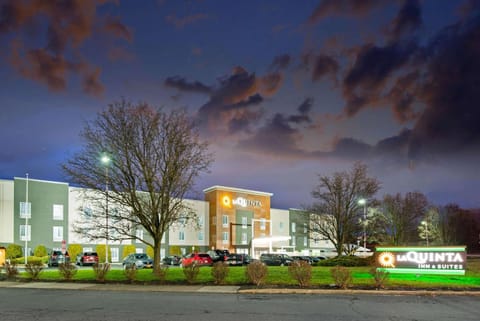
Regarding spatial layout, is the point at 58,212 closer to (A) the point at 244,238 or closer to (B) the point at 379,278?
(A) the point at 244,238

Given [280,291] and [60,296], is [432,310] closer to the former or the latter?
[280,291]

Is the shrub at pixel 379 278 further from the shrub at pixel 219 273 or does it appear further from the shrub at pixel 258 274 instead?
the shrub at pixel 219 273

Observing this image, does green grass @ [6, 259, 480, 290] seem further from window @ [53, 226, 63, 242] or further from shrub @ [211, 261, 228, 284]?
window @ [53, 226, 63, 242]

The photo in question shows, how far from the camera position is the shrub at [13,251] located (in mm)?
55516

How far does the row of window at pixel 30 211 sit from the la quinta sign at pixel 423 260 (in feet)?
149

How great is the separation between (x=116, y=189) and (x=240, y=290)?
1038cm

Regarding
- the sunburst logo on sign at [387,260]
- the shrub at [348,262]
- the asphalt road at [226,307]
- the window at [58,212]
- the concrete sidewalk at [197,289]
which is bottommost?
the shrub at [348,262]

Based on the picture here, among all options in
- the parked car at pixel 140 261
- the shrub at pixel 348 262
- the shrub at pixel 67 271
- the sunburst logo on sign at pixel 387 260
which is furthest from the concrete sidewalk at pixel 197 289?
the parked car at pixel 140 261

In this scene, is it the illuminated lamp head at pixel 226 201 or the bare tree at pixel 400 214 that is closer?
the bare tree at pixel 400 214

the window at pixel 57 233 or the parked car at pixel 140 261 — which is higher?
the window at pixel 57 233

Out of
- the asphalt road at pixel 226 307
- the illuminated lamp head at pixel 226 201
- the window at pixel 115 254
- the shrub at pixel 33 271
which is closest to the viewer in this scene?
the asphalt road at pixel 226 307

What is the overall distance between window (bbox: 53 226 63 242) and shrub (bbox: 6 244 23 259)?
220 inches

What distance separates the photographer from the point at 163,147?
87.6ft

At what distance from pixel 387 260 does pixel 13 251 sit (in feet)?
157
